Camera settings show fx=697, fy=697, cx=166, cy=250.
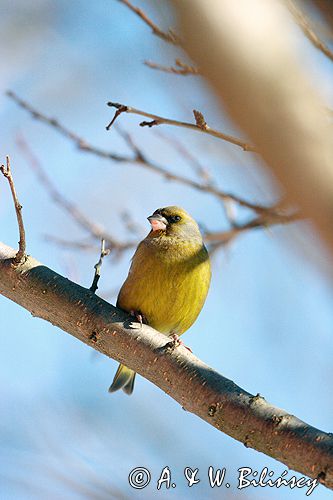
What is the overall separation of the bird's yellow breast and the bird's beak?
245 mm

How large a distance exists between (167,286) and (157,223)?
0.68 meters

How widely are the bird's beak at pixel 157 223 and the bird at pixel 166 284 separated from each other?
7 centimetres

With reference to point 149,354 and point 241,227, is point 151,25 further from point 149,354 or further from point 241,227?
point 241,227

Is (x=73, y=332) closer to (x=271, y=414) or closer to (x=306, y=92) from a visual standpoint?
(x=271, y=414)

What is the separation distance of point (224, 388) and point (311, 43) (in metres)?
1.47

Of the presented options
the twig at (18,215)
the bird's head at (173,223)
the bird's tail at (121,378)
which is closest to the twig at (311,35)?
the twig at (18,215)

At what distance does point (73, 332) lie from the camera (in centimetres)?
331

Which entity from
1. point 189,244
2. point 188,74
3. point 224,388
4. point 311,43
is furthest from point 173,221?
point 311,43

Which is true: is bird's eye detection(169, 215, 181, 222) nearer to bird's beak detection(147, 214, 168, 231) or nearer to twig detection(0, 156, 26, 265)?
bird's beak detection(147, 214, 168, 231)

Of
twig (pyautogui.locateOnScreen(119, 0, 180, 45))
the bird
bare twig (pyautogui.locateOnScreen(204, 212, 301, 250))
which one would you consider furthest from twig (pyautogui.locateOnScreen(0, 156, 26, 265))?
bare twig (pyautogui.locateOnScreen(204, 212, 301, 250))

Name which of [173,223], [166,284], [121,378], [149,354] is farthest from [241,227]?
[149,354]

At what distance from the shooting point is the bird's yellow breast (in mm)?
4395

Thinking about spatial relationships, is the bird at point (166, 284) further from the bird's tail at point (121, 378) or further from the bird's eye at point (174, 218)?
the bird's eye at point (174, 218)

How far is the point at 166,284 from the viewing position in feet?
14.5
